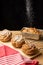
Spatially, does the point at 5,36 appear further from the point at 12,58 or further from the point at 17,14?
the point at 17,14

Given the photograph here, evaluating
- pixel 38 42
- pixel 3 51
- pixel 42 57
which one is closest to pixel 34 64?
pixel 42 57

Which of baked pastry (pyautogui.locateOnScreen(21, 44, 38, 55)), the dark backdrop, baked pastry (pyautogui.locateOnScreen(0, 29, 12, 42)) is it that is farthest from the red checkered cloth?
the dark backdrop

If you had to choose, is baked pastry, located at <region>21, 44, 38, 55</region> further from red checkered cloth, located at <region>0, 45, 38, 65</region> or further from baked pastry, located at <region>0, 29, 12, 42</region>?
baked pastry, located at <region>0, 29, 12, 42</region>

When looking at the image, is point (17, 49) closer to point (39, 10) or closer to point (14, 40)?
point (14, 40)

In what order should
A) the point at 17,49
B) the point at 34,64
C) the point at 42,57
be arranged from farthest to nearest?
the point at 17,49, the point at 42,57, the point at 34,64

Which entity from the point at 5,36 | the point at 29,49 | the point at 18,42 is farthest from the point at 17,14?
the point at 29,49

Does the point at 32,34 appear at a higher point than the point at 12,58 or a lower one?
higher
